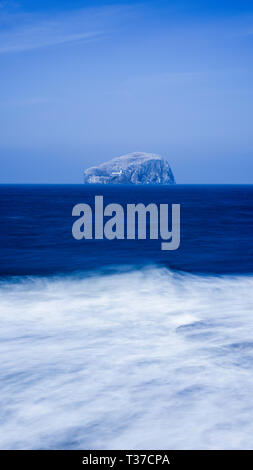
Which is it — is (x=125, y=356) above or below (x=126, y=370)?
above

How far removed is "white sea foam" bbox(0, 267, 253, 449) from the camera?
4414 mm

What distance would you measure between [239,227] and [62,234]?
452 inches

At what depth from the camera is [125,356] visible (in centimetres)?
638

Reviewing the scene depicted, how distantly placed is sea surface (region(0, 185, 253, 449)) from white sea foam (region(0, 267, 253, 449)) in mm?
15

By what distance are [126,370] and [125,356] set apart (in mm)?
488

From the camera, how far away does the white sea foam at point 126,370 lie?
4.41 m

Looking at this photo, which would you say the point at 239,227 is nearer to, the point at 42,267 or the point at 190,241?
the point at 190,241

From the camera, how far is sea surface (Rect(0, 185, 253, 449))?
4449 millimetres

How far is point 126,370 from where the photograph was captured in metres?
5.89

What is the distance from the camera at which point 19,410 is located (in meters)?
4.81

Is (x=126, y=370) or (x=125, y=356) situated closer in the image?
(x=126, y=370)

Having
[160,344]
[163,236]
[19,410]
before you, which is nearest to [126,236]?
[163,236]

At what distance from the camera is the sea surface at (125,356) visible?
14.6ft

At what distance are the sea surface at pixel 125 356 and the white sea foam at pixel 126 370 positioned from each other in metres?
0.02
